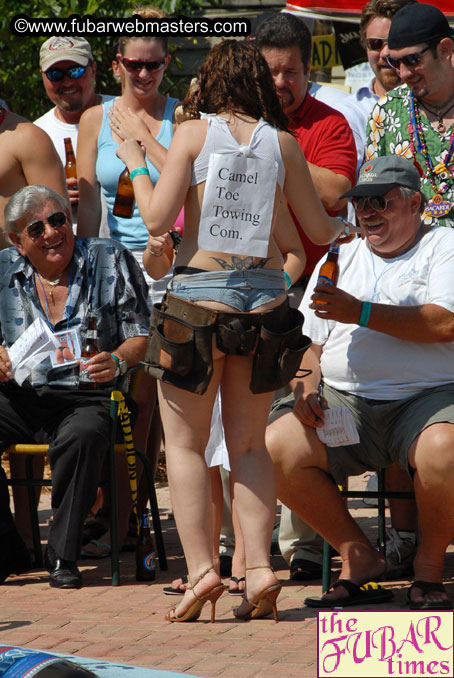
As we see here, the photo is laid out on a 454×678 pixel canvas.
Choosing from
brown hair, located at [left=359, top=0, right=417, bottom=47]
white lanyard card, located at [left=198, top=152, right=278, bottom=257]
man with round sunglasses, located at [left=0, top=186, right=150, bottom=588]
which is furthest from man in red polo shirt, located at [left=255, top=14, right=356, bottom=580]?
white lanyard card, located at [left=198, top=152, right=278, bottom=257]

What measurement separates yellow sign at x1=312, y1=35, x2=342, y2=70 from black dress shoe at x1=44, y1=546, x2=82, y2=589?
6.12 meters

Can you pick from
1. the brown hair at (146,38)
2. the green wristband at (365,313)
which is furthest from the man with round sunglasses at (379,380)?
the brown hair at (146,38)

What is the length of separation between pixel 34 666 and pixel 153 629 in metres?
1.56

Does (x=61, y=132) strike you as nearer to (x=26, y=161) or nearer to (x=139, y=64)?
(x=26, y=161)

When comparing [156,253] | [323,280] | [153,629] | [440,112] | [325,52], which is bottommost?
[153,629]

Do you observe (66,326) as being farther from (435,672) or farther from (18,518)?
(435,672)

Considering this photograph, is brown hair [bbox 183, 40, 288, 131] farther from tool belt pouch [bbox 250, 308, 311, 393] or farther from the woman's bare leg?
the woman's bare leg

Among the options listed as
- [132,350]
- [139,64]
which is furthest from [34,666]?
[139,64]

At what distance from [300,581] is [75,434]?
1.17 meters

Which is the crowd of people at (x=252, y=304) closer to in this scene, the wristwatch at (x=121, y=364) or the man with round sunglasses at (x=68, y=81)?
the wristwatch at (x=121, y=364)

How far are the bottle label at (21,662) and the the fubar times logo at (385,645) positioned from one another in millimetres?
816

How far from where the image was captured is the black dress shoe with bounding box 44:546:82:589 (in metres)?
5.08

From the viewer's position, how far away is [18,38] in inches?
391

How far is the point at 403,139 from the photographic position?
17.9 feet
